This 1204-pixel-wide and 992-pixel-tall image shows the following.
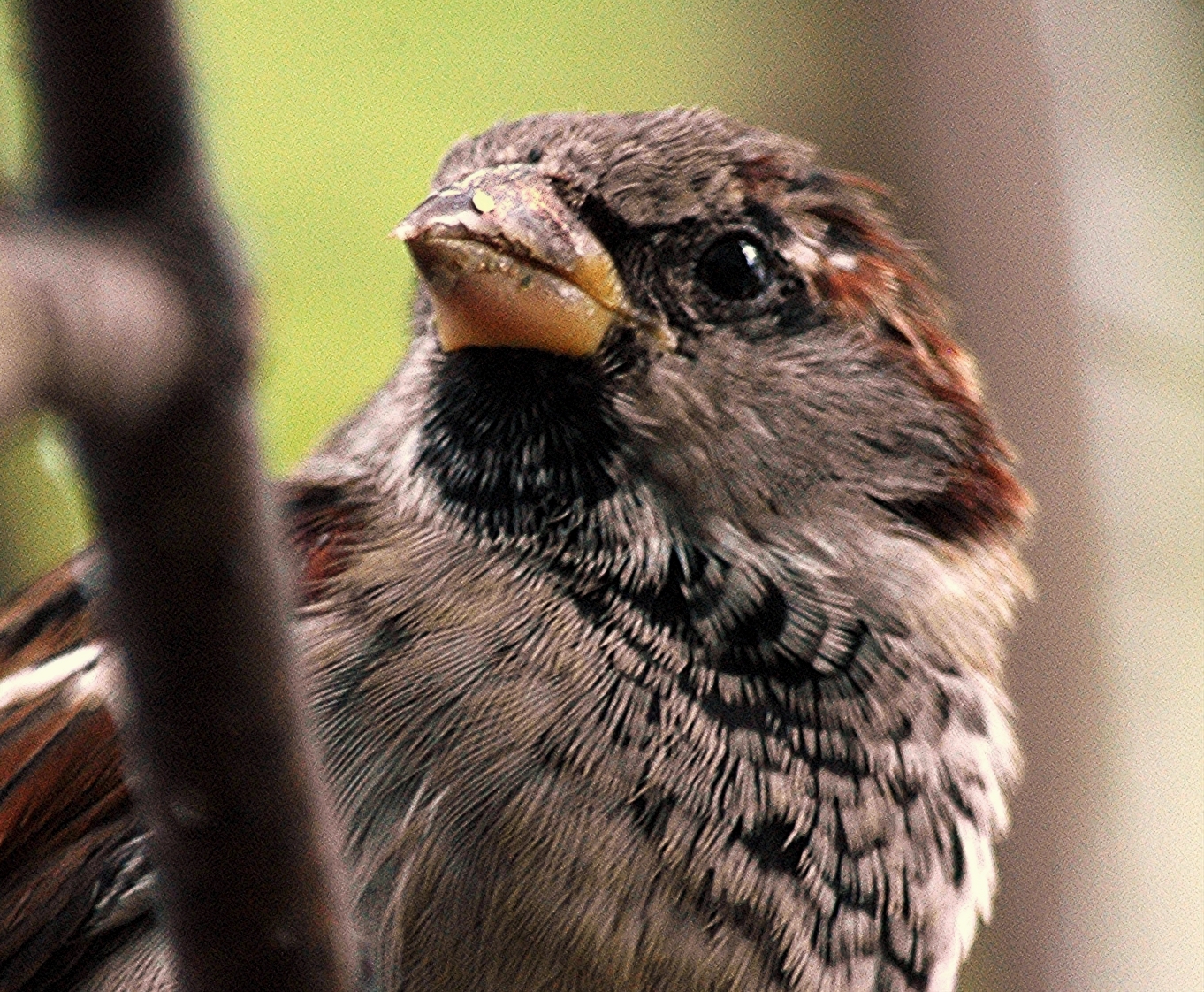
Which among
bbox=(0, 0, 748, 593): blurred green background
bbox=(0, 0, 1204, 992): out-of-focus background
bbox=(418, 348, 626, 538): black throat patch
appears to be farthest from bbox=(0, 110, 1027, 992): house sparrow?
bbox=(0, 0, 1204, 992): out-of-focus background

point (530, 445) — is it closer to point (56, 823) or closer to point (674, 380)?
point (674, 380)

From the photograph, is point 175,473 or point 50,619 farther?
point 50,619

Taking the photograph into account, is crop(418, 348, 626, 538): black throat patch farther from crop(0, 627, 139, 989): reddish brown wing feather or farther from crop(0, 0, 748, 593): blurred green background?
crop(0, 0, 748, 593): blurred green background

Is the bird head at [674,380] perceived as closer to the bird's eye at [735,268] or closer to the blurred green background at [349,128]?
the bird's eye at [735,268]

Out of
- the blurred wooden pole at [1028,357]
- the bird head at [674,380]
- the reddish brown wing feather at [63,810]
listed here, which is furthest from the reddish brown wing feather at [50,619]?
the blurred wooden pole at [1028,357]

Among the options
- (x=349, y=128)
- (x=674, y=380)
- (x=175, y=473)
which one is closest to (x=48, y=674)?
(x=674, y=380)

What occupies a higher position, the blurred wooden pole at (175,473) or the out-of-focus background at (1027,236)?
the blurred wooden pole at (175,473)

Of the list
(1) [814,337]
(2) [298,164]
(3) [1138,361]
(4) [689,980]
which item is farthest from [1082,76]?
(4) [689,980]
